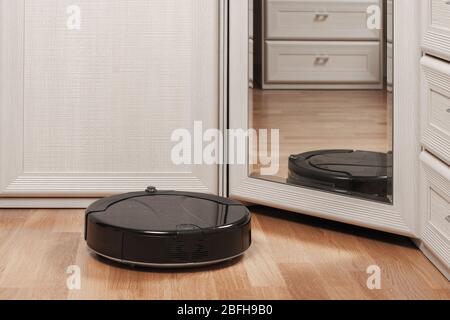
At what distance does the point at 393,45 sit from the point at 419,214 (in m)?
0.36

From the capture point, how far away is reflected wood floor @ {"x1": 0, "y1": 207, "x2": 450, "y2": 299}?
157 cm

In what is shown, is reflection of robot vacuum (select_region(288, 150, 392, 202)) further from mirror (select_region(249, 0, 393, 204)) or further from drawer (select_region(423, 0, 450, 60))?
drawer (select_region(423, 0, 450, 60))

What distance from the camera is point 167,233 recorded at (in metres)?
1.68

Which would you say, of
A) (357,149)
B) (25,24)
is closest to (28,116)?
(25,24)

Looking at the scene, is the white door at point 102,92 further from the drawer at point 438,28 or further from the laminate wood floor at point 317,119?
the drawer at point 438,28

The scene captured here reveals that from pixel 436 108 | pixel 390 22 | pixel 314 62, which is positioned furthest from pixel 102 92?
pixel 436 108

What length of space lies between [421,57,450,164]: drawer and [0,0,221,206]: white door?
24.1 inches

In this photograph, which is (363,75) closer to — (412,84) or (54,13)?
(412,84)

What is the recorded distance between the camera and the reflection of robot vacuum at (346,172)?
189 cm

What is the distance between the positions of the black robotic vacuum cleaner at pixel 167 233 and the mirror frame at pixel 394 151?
22 centimetres

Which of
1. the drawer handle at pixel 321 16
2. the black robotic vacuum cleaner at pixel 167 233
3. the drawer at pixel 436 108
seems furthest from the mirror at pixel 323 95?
the black robotic vacuum cleaner at pixel 167 233

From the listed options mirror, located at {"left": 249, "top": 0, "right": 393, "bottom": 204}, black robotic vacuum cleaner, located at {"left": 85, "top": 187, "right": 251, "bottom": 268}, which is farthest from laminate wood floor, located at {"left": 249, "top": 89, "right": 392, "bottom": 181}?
black robotic vacuum cleaner, located at {"left": 85, "top": 187, "right": 251, "bottom": 268}

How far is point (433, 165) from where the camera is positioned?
5.54 ft

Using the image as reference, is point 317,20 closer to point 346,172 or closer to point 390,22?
point 390,22
